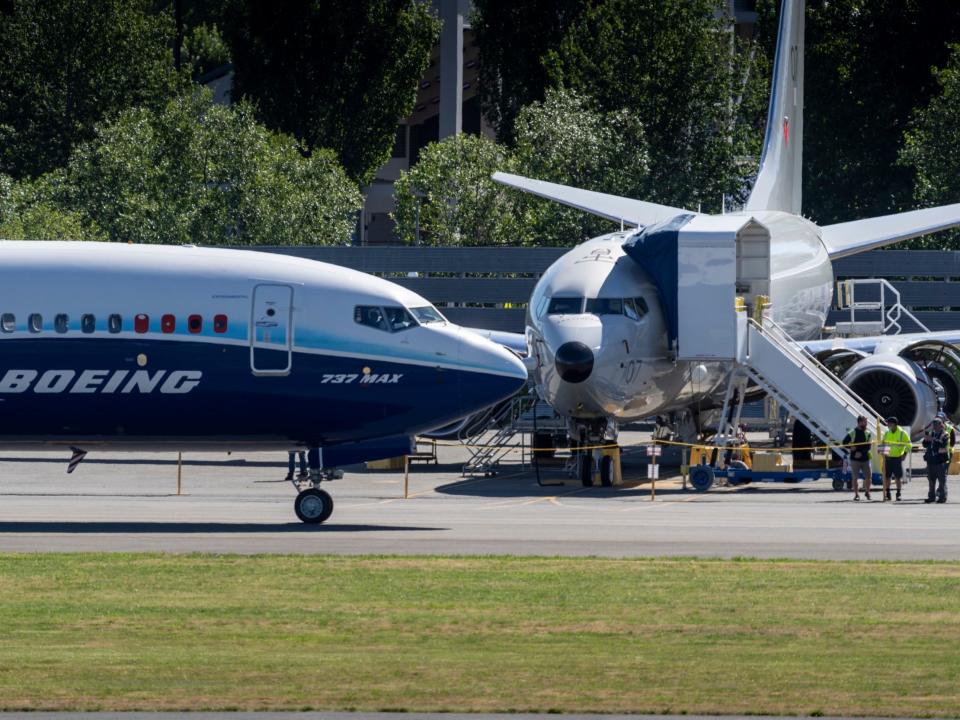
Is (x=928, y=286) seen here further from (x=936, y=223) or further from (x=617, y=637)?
(x=617, y=637)

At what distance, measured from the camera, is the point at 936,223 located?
51.3m

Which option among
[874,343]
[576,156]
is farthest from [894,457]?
[576,156]

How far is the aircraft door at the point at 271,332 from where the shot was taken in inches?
1210

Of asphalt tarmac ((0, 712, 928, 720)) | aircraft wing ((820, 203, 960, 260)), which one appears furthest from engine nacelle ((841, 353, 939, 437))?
asphalt tarmac ((0, 712, 928, 720))

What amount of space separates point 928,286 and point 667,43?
24137 mm

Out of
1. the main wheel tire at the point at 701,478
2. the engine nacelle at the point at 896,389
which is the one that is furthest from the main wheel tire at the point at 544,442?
the main wheel tire at the point at 701,478

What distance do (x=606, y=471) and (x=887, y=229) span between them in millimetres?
14319

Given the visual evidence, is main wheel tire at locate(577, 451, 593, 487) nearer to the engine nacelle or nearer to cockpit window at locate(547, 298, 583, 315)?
cockpit window at locate(547, 298, 583, 315)

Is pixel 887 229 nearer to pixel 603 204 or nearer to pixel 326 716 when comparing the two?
pixel 603 204

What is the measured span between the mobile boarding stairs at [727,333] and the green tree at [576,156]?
41.7 m

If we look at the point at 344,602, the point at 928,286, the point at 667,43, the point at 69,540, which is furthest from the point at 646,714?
the point at 667,43

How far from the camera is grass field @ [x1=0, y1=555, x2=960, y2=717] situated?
16.6 m

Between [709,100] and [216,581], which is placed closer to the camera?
[216,581]

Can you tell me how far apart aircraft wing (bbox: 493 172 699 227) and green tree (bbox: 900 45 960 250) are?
37695 mm
